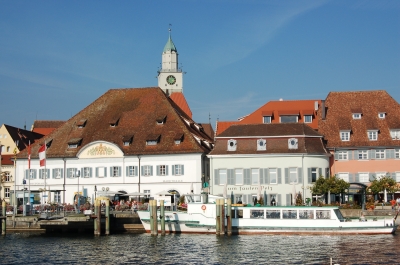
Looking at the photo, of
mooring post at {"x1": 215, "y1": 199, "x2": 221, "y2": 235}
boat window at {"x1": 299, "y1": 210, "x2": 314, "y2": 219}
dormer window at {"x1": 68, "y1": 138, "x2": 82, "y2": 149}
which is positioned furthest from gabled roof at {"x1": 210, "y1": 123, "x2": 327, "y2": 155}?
dormer window at {"x1": 68, "y1": 138, "x2": 82, "y2": 149}

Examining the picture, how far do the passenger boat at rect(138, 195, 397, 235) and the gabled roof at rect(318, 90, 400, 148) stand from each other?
15.3 metres

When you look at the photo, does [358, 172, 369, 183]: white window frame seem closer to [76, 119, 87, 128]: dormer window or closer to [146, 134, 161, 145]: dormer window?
[146, 134, 161, 145]: dormer window

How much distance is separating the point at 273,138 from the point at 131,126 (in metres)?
16.3

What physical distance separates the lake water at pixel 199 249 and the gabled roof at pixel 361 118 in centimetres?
1778

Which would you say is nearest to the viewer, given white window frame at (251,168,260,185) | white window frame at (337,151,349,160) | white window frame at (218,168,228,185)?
white window frame at (251,168,260,185)

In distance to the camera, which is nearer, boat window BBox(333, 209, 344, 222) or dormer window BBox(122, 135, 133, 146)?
boat window BBox(333, 209, 344, 222)

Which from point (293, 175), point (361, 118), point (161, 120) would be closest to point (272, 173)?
point (293, 175)

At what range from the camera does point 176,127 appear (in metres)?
72.0

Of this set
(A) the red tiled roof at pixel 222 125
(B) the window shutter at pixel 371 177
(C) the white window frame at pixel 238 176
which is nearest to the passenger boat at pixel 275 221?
(C) the white window frame at pixel 238 176

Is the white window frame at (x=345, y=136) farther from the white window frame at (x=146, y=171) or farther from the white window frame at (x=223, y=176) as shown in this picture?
the white window frame at (x=146, y=171)

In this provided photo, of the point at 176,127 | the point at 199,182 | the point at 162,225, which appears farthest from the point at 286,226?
the point at 176,127

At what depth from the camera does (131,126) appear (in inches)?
2911

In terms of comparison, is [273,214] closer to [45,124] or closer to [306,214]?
[306,214]

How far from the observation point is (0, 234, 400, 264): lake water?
133ft
